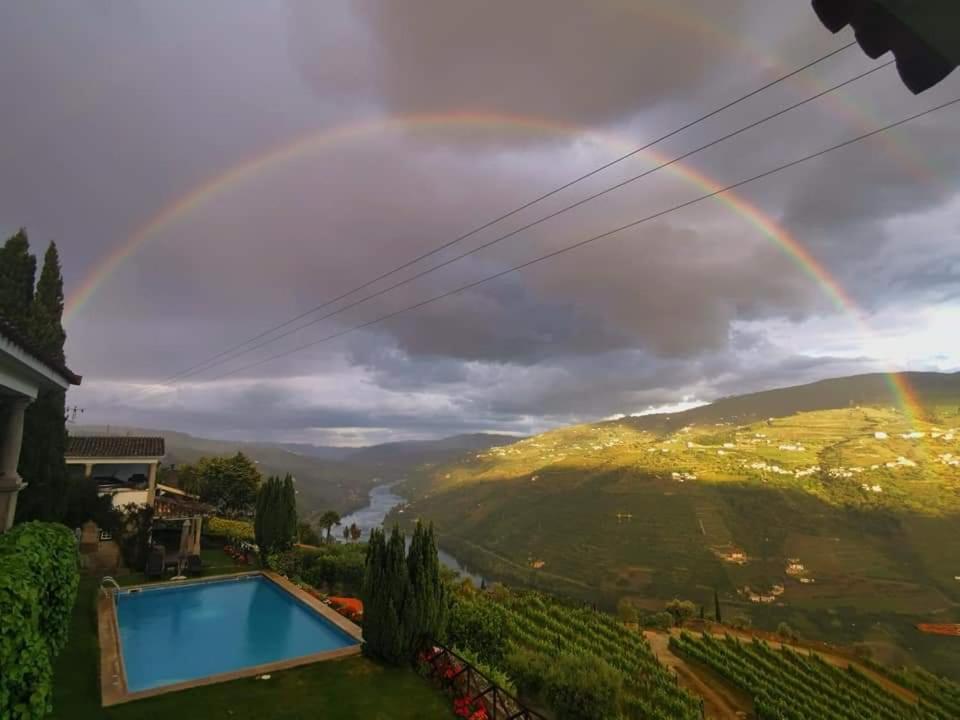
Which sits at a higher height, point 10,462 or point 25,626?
point 10,462

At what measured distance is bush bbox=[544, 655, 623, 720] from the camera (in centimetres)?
1177

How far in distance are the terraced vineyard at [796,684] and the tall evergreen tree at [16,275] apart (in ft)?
118

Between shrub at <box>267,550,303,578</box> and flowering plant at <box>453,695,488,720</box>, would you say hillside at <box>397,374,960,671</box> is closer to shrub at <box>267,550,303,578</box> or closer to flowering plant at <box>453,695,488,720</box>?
shrub at <box>267,550,303,578</box>

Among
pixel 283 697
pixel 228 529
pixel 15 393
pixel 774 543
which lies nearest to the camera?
pixel 15 393

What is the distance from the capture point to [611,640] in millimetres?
28281

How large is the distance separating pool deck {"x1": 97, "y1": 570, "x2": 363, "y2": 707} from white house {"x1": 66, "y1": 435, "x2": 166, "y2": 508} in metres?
18.0

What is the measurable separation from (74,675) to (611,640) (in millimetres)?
24010

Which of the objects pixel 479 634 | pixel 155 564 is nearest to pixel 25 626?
pixel 479 634

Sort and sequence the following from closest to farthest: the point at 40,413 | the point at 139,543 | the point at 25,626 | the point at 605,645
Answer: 1. the point at 25,626
2. the point at 40,413
3. the point at 139,543
4. the point at 605,645

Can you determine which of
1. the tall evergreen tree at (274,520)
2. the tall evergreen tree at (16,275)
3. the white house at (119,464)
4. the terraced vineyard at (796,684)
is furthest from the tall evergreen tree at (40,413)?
the terraced vineyard at (796,684)

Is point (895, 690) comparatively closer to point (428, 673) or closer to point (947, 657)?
point (428, 673)

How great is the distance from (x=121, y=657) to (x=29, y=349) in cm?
962

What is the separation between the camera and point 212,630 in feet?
65.9

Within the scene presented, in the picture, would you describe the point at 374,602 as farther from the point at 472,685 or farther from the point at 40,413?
the point at 40,413
